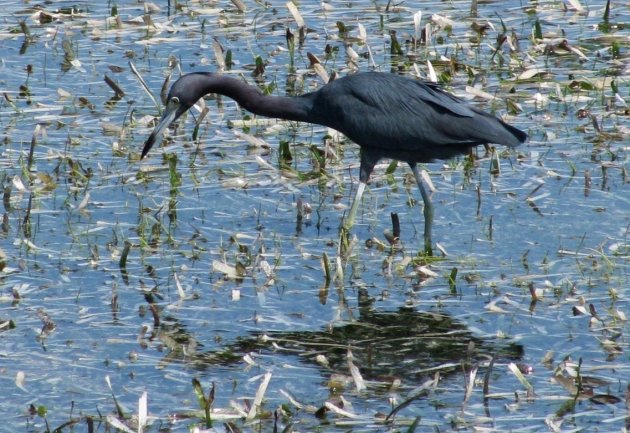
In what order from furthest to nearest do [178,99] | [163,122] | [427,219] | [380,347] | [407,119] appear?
[163,122], [178,99], [407,119], [427,219], [380,347]

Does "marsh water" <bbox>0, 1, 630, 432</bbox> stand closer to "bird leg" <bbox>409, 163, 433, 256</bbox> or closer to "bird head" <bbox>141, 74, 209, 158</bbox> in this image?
"bird leg" <bbox>409, 163, 433, 256</bbox>

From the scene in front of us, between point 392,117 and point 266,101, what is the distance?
3.14ft

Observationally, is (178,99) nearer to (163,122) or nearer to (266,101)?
(163,122)

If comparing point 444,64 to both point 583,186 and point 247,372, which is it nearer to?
point 583,186

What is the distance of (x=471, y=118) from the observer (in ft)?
28.6

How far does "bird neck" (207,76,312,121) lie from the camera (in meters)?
9.28

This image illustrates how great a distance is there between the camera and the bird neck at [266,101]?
9281 millimetres

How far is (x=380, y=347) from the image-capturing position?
7.29 meters

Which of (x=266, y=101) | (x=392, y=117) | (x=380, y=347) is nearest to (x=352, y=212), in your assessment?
(x=392, y=117)

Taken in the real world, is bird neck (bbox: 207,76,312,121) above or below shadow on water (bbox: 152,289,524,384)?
above

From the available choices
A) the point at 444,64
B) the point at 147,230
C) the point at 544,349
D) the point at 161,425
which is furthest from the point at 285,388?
the point at 444,64

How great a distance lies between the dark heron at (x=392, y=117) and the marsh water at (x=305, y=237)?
0.46m

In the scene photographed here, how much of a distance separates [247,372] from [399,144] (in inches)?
95.3

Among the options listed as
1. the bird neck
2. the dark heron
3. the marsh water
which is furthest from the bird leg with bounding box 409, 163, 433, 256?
the bird neck
